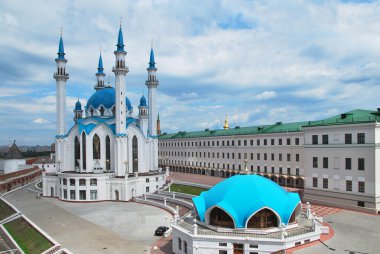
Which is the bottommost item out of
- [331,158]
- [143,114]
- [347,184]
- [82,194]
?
[82,194]

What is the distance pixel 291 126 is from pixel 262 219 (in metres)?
34.5

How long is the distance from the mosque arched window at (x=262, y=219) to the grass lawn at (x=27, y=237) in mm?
15919

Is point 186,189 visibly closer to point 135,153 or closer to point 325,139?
point 135,153

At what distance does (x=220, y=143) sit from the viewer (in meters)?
64.2

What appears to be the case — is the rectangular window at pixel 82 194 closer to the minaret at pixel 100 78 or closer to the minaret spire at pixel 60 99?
the minaret spire at pixel 60 99

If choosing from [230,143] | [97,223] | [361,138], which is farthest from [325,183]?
[230,143]

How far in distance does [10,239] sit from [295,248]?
26242mm

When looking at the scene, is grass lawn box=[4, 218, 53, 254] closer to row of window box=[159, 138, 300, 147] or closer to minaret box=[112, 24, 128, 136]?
minaret box=[112, 24, 128, 136]

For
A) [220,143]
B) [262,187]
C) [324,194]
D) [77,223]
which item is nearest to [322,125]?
[324,194]

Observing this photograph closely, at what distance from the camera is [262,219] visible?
1997 cm

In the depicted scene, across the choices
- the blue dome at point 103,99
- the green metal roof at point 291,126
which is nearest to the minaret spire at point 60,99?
the blue dome at point 103,99

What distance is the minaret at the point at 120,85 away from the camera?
4622 cm

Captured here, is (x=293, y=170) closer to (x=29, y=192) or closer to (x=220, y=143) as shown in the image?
(x=220, y=143)

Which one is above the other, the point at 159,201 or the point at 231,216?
the point at 231,216
